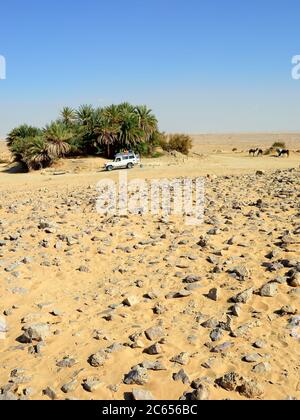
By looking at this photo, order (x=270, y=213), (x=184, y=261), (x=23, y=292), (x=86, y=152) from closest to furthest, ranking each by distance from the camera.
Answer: (x=23, y=292) → (x=184, y=261) → (x=270, y=213) → (x=86, y=152)

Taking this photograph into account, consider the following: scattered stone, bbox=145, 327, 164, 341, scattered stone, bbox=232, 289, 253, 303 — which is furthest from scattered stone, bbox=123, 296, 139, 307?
scattered stone, bbox=232, 289, 253, 303

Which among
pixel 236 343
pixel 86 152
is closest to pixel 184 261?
pixel 236 343

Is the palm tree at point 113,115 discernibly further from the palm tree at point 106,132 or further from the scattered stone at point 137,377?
the scattered stone at point 137,377

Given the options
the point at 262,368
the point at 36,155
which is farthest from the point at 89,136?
the point at 262,368

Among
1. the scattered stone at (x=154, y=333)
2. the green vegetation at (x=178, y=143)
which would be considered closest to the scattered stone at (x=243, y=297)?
the scattered stone at (x=154, y=333)

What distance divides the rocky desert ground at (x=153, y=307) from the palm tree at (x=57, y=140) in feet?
75.3

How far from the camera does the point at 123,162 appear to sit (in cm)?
2969

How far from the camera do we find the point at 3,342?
18.4ft

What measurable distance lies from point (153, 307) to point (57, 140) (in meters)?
28.8

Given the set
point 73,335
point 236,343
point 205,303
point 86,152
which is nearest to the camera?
point 236,343

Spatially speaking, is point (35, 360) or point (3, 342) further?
point (3, 342)

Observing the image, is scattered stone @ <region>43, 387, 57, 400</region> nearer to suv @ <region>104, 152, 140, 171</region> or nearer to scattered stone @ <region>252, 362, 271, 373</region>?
scattered stone @ <region>252, 362, 271, 373</region>

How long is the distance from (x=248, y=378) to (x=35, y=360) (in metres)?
2.51
